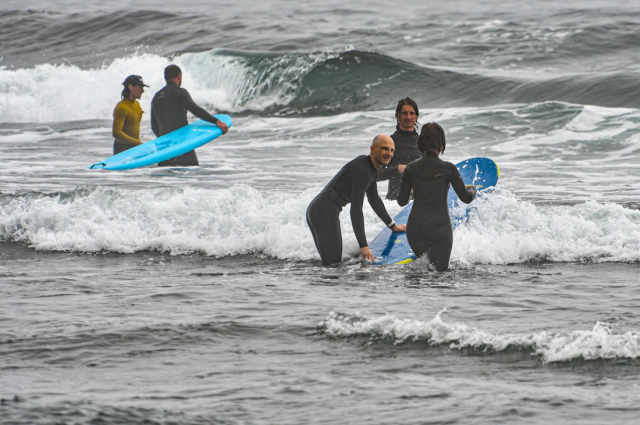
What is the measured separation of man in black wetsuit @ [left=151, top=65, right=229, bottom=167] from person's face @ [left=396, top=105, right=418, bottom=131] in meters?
3.85

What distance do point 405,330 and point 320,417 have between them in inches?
50.2

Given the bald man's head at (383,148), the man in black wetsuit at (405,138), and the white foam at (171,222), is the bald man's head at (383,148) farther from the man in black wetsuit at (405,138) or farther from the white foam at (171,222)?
the white foam at (171,222)

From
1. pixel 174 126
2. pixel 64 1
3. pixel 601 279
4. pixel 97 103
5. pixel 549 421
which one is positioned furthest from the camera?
pixel 64 1

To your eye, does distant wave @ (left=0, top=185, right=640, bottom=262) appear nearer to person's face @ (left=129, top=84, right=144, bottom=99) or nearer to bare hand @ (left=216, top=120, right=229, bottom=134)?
person's face @ (left=129, top=84, right=144, bottom=99)

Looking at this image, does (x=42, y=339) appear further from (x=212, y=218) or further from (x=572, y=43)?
(x=572, y=43)

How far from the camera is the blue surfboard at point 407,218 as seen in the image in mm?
6320

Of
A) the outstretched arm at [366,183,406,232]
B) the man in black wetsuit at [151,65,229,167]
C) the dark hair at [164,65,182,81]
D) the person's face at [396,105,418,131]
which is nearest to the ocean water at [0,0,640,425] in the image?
the man in black wetsuit at [151,65,229,167]

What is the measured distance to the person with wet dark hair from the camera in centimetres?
564

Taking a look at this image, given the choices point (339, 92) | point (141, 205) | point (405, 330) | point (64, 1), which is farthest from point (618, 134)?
point (64, 1)

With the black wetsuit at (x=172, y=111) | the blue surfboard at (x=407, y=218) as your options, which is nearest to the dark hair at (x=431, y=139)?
the blue surfboard at (x=407, y=218)

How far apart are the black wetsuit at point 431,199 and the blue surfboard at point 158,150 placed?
5284 millimetres

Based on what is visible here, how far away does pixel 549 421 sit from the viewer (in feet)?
9.76

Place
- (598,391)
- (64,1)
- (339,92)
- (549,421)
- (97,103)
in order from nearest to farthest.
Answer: (549,421)
(598,391)
(339,92)
(97,103)
(64,1)

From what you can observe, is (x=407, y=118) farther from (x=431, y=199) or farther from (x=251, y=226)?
(x=251, y=226)
